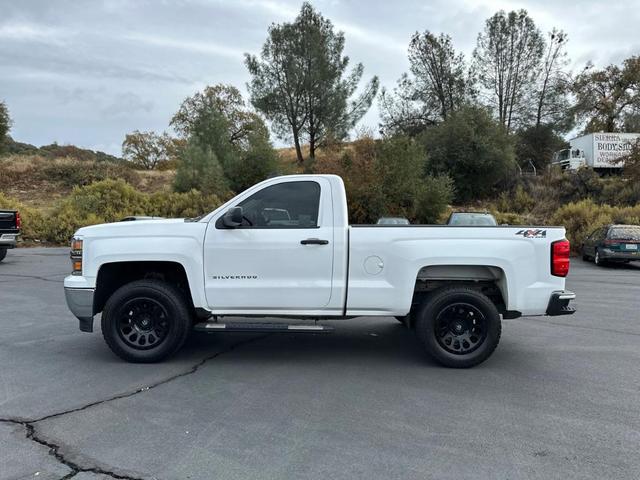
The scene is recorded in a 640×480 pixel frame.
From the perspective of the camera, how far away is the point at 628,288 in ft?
40.8

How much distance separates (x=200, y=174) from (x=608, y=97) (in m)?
36.7

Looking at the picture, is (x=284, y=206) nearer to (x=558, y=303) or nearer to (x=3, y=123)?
(x=558, y=303)

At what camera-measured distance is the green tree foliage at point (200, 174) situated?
2805 centimetres

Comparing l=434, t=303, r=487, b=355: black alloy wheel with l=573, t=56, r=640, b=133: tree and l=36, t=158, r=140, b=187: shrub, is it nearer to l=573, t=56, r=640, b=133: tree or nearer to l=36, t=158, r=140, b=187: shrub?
l=36, t=158, r=140, b=187: shrub

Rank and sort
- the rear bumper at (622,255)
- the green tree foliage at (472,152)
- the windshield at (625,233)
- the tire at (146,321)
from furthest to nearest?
the green tree foliage at (472,152), the windshield at (625,233), the rear bumper at (622,255), the tire at (146,321)

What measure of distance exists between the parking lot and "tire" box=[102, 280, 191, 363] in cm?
19

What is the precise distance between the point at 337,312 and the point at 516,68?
43751 millimetres

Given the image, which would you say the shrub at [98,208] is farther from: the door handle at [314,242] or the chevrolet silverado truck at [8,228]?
the door handle at [314,242]

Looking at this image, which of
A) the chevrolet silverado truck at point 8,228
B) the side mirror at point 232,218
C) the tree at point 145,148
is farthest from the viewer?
the tree at point 145,148

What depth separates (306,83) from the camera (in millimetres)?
38125

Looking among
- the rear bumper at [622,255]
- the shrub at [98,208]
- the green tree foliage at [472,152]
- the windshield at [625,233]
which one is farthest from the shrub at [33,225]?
the green tree foliage at [472,152]

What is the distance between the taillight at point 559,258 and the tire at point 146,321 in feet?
13.3

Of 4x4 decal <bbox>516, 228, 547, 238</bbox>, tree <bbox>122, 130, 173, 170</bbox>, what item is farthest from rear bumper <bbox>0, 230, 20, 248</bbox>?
tree <bbox>122, 130, 173, 170</bbox>

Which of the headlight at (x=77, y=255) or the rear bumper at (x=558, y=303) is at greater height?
the headlight at (x=77, y=255)
